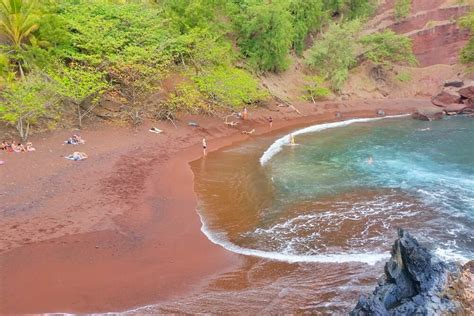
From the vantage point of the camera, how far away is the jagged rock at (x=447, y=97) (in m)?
51.3

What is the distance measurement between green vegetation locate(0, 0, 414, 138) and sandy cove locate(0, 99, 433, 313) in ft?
11.5

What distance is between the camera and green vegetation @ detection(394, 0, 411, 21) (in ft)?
211

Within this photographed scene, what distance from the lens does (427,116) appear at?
46.6 m

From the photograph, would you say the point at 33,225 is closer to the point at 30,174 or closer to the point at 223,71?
the point at 30,174

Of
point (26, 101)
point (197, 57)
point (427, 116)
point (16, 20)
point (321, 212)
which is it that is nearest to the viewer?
point (321, 212)

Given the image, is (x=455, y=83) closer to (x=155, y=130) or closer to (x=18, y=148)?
(x=155, y=130)

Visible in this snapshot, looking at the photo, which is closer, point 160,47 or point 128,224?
point 128,224

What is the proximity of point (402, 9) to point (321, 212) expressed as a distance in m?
55.2

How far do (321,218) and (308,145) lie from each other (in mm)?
15580

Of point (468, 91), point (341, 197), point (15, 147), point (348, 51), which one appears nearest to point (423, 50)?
point (468, 91)

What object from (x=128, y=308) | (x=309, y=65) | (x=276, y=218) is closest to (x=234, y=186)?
(x=276, y=218)

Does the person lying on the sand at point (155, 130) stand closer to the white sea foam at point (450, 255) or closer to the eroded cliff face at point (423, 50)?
the white sea foam at point (450, 255)

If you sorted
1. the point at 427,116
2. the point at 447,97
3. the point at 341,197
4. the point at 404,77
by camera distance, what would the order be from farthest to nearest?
the point at 404,77, the point at 447,97, the point at 427,116, the point at 341,197

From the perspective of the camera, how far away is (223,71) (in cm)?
4019
